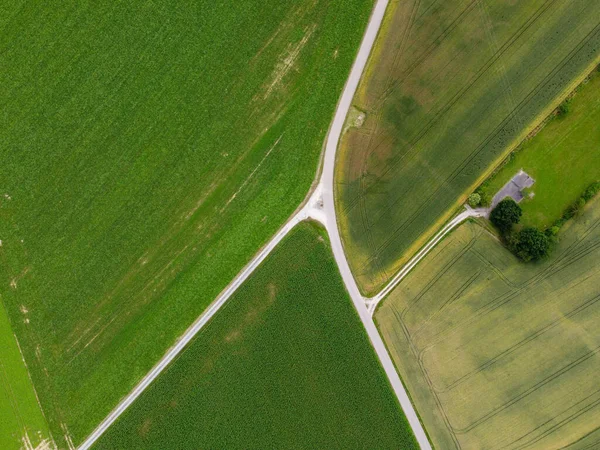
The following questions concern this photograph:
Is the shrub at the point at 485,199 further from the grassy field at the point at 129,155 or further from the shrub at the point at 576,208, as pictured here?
the grassy field at the point at 129,155

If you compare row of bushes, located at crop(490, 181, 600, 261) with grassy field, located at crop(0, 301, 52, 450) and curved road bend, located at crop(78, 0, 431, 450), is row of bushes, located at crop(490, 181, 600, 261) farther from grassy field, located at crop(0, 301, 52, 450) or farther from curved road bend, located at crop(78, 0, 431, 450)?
grassy field, located at crop(0, 301, 52, 450)

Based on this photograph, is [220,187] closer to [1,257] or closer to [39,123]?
[39,123]

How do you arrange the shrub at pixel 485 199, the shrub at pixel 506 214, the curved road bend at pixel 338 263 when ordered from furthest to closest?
the curved road bend at pixel 338 263 → the shrub at pixel 485 199 → the shrub at pixel 506 214

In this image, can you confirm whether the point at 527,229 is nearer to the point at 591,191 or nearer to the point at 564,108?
the point at 591,191

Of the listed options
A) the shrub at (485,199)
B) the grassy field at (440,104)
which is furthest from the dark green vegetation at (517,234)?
the grassy field at (440,104)

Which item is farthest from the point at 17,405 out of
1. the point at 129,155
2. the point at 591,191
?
the point at 591,191

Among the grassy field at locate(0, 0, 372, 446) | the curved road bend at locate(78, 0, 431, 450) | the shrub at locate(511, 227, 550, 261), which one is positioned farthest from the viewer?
the curved road bend at locate(78, 0, 431, 450)

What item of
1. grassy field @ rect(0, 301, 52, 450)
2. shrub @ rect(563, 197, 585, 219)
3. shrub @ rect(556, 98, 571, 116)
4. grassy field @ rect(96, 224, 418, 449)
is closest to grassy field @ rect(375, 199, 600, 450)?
shrub @ rect(563, 197, 585, 219)

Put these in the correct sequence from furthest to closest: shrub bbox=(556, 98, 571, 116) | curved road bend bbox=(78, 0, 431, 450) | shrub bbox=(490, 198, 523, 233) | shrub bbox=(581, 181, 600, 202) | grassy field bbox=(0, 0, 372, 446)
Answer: curved road bend bbox=(78, 0, 431, 450)
grassy field bbox=(0, 0, 372, 446)
shrub bbox=(556, 98, 571, 116)
shrub bbox=(581, 181, 600, 202)
shrub bbox=(490, 198, 523, 233)
